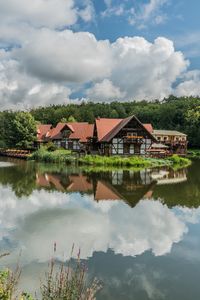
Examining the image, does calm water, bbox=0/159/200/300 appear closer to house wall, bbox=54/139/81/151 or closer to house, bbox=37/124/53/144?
house wall, bbox=54/139/81/151

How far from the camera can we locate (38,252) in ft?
31.7

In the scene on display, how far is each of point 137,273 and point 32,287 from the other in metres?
2.54

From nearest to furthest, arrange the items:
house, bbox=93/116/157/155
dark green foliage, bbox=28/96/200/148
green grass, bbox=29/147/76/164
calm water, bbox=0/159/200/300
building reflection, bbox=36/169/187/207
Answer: calm water, bbox=0/159/200/300
building reflection, bbox=36/169/187/207
green grass, bbox=29/147/76/164
house, bbox=93/116/157/155
dark green foliage, bbox=28/96/200/148

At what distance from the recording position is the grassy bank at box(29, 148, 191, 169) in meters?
35.2

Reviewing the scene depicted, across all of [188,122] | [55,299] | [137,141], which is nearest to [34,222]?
[55,299]

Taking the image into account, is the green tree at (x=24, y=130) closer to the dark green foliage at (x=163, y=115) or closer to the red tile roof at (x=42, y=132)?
the red tile roof at (x=42, y=132)

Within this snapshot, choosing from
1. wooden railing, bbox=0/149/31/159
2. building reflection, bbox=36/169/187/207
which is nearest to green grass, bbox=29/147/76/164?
wooden railing, bbox=0/149/31/159

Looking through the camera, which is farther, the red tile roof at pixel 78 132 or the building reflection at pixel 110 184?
the red tile roof at pixel 78 132

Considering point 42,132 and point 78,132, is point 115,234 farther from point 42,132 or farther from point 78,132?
point 42,132

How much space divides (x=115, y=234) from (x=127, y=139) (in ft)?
110

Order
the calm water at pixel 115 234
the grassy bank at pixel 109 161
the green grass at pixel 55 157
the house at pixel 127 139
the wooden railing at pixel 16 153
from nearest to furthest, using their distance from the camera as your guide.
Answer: the calm water at pixel 115 234, the grassy bank at pixel 109 161, the green grass at pixel 55 157, the house at pixel 127 139, the wooden railing at pixel 16 153

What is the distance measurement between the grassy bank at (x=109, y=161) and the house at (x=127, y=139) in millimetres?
5092

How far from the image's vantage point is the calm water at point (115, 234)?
7.94 metres

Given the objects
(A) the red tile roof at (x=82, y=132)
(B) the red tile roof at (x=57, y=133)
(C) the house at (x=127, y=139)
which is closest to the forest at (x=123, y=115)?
(B) the red tile roof at (x=57, y=133)
